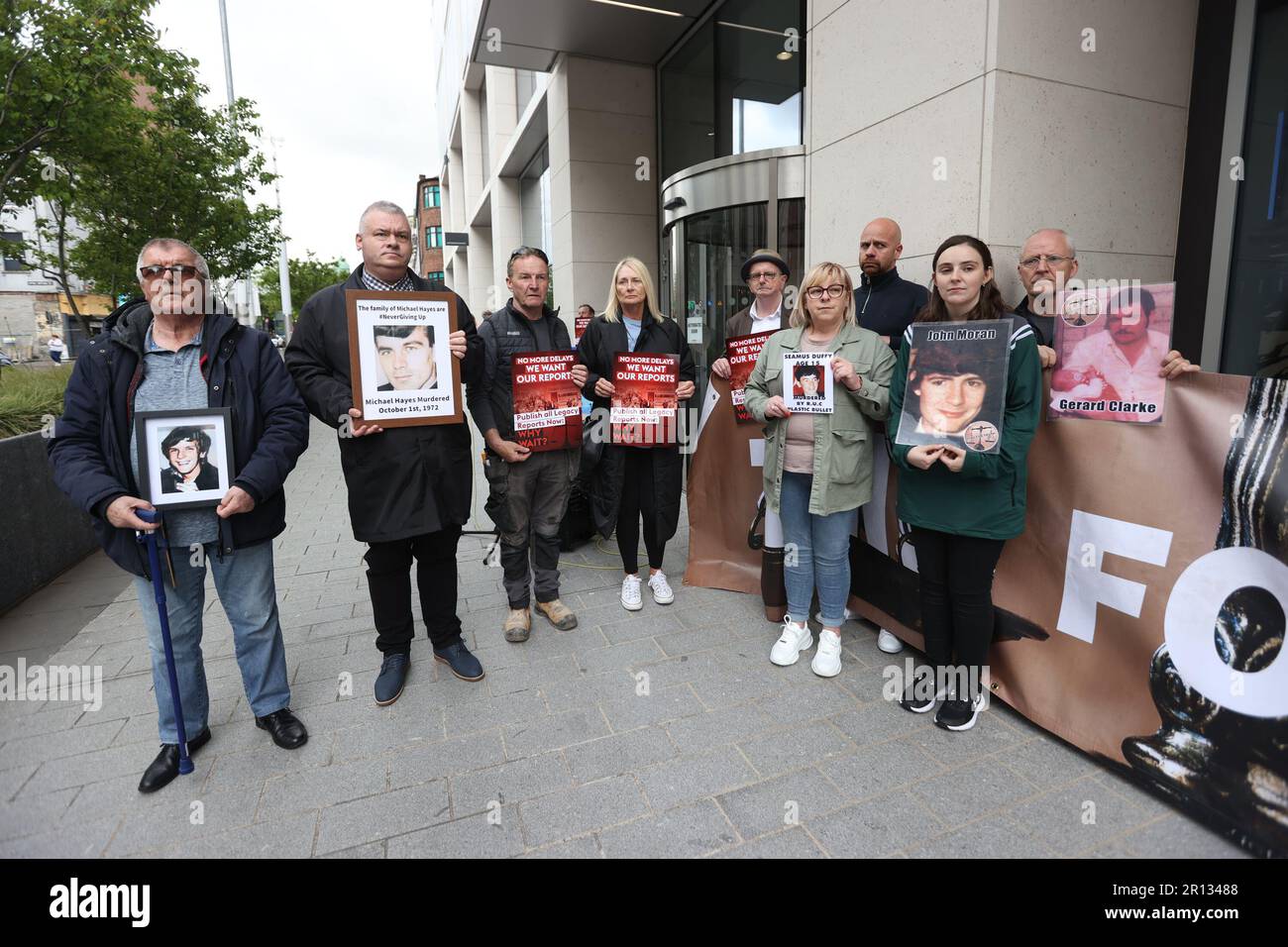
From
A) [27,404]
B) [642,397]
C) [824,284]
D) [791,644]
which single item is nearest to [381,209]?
[642,397]

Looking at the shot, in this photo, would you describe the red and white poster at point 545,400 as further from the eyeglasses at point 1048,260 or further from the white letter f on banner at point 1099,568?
the white letter f on banner at point 1099,568

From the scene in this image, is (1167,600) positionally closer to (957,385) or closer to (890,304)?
(957,385)

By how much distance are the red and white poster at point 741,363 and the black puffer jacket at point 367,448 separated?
1.85 m

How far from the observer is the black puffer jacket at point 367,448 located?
3.13m

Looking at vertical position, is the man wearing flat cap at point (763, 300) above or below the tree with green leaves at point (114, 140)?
below

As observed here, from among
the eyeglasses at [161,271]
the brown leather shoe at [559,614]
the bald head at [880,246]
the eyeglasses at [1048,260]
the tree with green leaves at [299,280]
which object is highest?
the tree with green leaves at [299,280]

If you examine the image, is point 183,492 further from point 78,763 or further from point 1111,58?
point 1111,58

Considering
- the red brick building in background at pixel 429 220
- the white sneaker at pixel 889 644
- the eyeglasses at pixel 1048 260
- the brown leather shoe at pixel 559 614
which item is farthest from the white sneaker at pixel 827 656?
the red brick building in background at pixel 429 220

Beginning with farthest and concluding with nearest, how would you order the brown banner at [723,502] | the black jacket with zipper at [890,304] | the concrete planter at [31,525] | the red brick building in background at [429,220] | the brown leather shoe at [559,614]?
→ the red brick building in background at [429,220], the concrete planter at [31,525], the brown banner at [723,502], the brown leather shoe at [559,614], the black jacket with zipper at [890,304]

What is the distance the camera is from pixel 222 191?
13.6 m

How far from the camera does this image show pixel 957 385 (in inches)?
112

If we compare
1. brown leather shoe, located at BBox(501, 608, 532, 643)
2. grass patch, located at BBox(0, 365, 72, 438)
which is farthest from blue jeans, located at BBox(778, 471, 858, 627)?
grass patch, located at BBox(0, 365, 72, 438)

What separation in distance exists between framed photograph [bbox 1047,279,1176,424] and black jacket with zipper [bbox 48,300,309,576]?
3.23 metres
